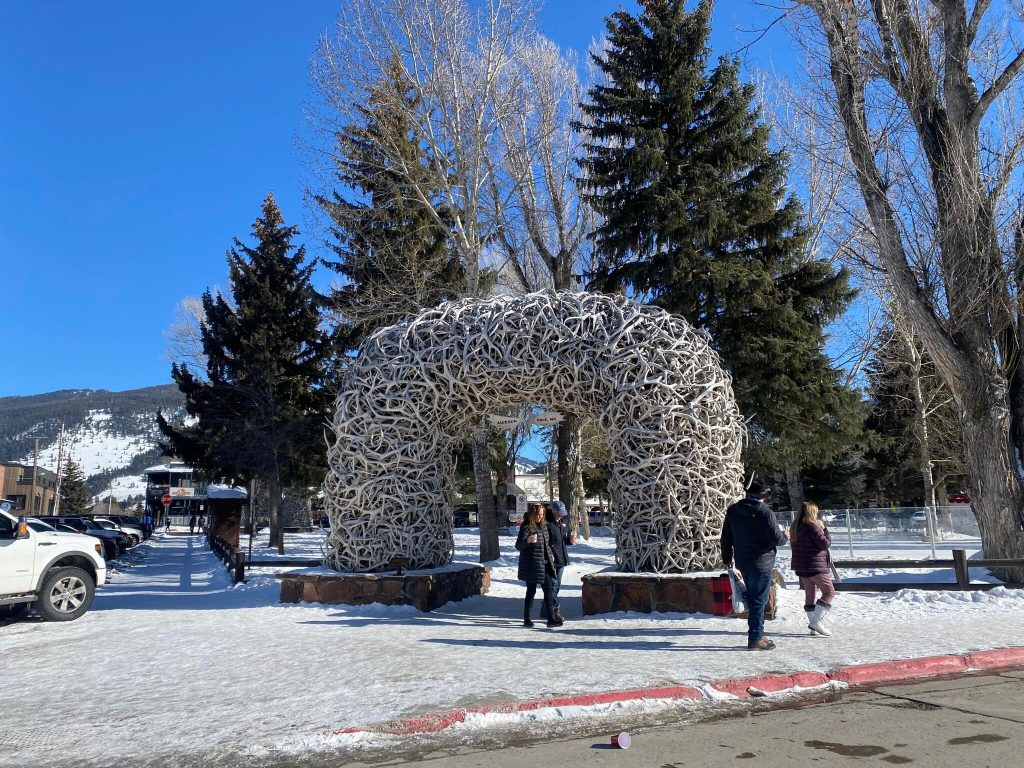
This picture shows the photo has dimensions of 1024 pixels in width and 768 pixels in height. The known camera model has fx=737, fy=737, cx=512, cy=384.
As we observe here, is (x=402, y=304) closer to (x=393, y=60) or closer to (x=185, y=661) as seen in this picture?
(x=393, y=60)

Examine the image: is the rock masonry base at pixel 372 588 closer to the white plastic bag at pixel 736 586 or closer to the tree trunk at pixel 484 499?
Result: the white plastic bag at pixel 736 586

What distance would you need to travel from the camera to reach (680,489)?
31.7 feet

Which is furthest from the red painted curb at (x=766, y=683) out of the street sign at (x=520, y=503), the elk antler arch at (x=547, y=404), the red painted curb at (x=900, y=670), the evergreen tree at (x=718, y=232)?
the street sign at (x=520, y=503)

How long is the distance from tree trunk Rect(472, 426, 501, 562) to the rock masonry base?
269 inches

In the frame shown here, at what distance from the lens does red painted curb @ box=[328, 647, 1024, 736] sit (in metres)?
5.31

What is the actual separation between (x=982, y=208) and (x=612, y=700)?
1102 cm

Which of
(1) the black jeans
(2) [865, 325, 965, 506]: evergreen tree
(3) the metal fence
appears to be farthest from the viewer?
(2) [865, 325, 965, 506]: evergreen tree

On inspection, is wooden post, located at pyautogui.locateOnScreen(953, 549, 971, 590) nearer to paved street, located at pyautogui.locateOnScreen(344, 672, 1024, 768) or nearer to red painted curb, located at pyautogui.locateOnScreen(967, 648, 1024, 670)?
red painted curb, located at pyautogui.locateOnScreen(967, 648, 1024, 670)

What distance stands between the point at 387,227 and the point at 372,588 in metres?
14.7

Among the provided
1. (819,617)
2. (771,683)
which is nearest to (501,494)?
(819,617)

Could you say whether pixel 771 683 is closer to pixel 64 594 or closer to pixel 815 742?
pixel 815 742

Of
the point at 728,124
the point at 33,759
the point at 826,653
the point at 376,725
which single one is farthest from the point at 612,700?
the point at 728,124

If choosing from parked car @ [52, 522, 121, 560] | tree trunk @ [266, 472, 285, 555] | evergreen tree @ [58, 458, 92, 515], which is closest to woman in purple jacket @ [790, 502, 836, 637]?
tree trunk @ [266, 472, 285, 555]

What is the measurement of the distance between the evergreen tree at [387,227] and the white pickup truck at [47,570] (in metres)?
8.99
